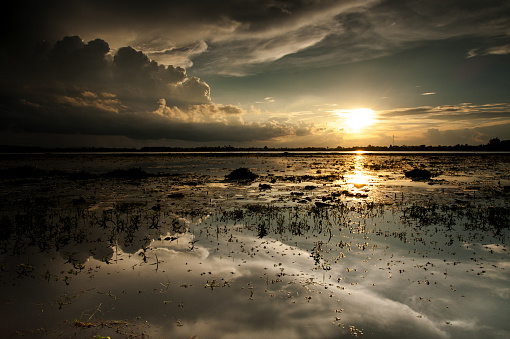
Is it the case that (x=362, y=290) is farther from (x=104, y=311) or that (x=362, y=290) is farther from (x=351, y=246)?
(x=104, y=311)

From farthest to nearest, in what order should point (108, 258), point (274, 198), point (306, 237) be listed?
point (274, 198) → point (306, 237) → point (108, 258)

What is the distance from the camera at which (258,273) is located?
275 inches

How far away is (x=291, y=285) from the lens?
6344 millimetres

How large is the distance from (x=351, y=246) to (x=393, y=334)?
14.1 feet

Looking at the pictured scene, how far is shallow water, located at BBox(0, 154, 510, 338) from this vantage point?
4930mm

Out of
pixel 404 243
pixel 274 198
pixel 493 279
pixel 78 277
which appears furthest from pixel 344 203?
pixel 78 277

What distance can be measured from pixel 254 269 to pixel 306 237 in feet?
10.6

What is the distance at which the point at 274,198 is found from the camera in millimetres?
17516

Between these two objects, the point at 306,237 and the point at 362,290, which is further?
the point at 306,237

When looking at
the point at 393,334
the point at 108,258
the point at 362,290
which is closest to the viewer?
the point at 393,334

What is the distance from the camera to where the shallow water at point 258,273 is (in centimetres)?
493

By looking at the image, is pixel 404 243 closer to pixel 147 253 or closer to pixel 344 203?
pixel 344 203

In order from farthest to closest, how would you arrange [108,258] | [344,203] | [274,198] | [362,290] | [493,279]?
[274,198]
[344,203]
[108,258]
[493,279]
[362,290]

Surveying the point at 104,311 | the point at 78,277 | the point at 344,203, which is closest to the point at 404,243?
the point at 344,203
